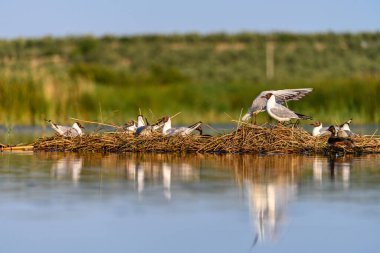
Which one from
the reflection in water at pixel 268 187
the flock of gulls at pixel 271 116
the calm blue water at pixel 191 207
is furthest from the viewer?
the flock of gulls at pixel 271 116

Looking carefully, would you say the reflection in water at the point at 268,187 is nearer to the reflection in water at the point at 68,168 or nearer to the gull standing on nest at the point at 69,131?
the reflection in water at the point at 68,168

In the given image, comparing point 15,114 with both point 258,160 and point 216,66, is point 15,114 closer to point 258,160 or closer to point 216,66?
point 258,160

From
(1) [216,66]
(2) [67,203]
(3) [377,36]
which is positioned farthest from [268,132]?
(3) [377,36]

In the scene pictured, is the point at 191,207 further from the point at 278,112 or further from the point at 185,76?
the point at 185,76

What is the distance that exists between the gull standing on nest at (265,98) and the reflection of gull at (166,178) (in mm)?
3038

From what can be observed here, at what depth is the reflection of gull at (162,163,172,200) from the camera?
872 cm

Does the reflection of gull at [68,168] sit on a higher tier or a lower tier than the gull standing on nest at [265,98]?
lower

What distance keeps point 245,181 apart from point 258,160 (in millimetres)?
2748

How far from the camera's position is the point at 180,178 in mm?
10125

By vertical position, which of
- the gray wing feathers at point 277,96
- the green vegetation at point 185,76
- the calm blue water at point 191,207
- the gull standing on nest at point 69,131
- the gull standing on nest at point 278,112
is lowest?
A: the calm blue water at point 191,207

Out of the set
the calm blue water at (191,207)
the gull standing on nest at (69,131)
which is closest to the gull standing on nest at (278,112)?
the calm blue water at (191,207)

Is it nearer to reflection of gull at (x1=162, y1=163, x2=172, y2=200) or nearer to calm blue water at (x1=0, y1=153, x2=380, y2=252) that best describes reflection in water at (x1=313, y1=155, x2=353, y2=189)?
calm blue water at (x1=0, y1=153, x2=380, y2=252)

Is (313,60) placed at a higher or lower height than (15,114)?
higher

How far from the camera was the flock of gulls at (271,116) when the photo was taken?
45.6ft
